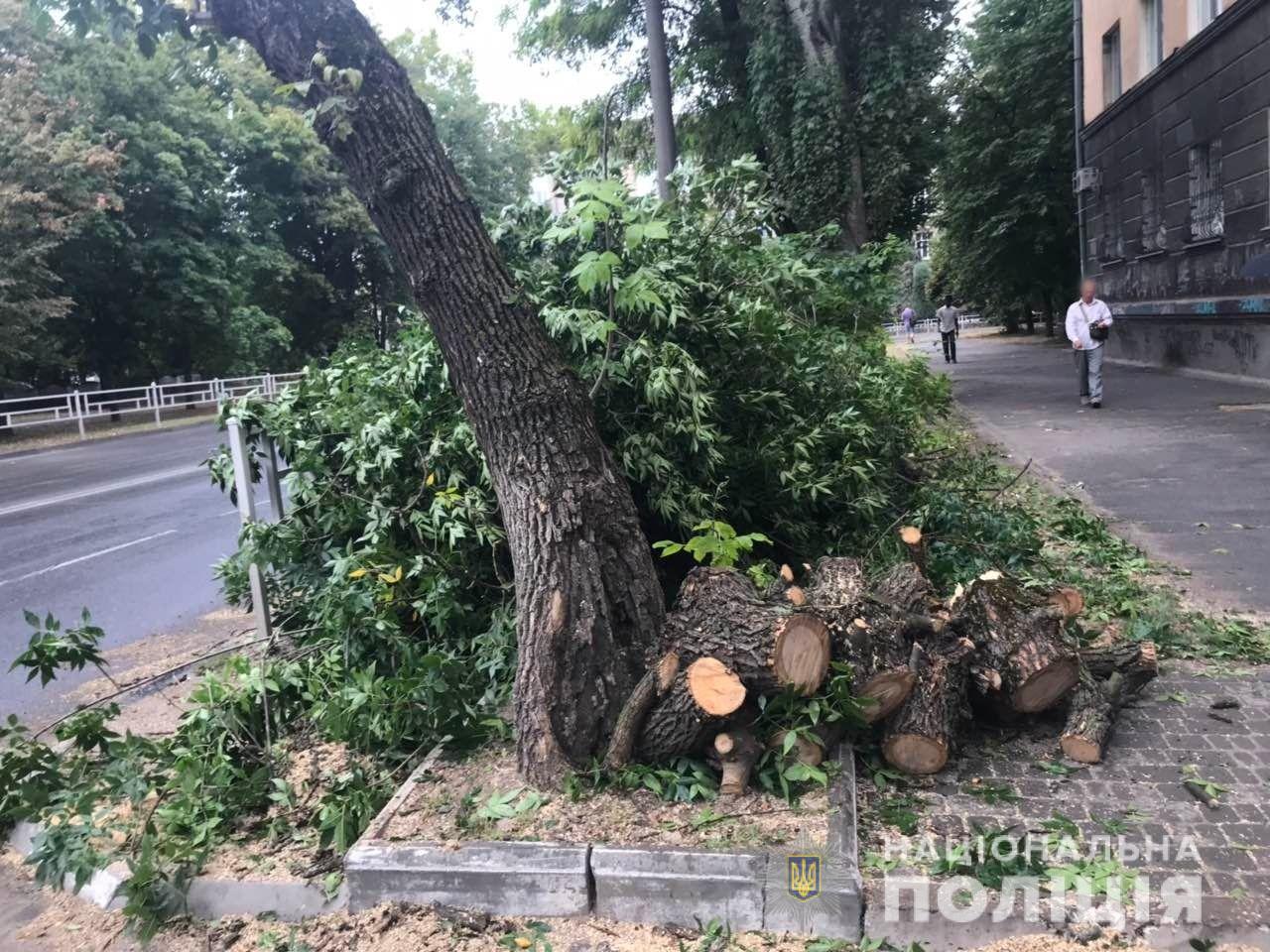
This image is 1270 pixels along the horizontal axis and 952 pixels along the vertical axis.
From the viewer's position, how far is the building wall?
16.8 meters

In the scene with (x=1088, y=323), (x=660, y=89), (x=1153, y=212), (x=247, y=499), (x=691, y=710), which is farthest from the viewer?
(x=1153, y=212)

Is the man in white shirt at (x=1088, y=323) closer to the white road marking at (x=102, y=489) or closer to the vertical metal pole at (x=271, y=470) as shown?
the vertical metal pole at (x=271, y=470)

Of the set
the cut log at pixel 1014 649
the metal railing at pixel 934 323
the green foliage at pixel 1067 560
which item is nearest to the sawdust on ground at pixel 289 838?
the cut log at pixel 1014 649

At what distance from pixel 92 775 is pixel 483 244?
8.44 feet

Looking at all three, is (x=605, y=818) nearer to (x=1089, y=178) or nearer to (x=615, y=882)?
(x=615, y=882)

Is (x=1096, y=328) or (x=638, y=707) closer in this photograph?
(x=638, y=707)

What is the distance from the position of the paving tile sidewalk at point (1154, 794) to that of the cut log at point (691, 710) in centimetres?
64

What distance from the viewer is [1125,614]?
5.48 m

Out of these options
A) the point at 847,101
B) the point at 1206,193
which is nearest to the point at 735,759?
the point at 847,101

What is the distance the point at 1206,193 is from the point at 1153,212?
2695 mm

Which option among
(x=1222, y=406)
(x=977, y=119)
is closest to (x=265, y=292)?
(x=977, y=119)

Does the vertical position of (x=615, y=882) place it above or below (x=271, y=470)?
below

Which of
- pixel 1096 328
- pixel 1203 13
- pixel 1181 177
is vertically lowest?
pixel 1096 328

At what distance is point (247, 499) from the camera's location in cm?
584
